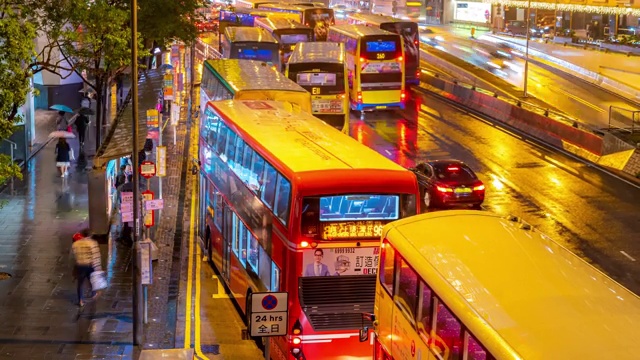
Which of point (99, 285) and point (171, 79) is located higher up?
point (171, 79)

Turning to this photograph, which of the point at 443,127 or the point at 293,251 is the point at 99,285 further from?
the point at 443,127

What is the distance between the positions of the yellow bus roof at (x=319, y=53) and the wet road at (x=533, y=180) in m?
3.44

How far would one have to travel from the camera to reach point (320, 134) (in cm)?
1839

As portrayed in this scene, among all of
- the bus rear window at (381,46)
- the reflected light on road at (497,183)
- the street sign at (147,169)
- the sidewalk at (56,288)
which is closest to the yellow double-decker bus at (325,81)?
the bus rear window at (381,46)

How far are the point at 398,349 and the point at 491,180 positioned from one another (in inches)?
735

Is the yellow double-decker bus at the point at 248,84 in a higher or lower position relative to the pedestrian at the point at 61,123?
higher

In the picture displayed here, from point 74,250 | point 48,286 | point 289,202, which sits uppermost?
point 289,202

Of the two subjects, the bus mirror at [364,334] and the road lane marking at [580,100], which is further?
the road lane marking at [580,100]

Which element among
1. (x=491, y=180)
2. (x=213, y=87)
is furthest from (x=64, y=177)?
(x=491, y=180)

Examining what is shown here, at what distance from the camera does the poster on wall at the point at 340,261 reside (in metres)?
14.7

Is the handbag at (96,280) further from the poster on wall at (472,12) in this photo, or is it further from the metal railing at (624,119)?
the poster on wall at (472,12)

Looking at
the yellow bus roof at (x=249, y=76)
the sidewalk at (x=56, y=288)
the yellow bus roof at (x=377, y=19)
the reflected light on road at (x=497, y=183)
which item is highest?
the yellow bus roof at (x=377, y=19)

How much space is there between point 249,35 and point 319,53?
11922mm

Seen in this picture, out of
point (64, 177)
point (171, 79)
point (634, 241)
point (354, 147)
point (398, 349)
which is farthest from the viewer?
point (171, 79)
